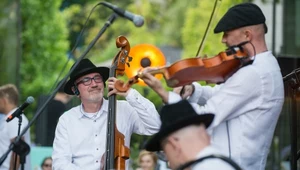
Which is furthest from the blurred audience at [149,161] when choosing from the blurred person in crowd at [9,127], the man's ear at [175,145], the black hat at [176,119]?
the man's ear at [175,145]

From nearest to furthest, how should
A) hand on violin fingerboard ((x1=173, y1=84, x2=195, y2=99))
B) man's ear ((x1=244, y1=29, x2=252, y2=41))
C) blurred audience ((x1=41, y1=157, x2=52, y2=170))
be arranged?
man's ear ((x1=244, y1=29, x2=252, y2=41)) → hand on violin fingerboard ((x1=173, y1=84, x2=195, y2=99)) → blurred audience ((x1=41, y1=157, x2=52, y2=170))

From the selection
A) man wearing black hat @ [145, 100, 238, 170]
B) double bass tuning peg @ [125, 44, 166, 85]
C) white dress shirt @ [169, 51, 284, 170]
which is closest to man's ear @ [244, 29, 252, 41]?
white dress shirt @ [169, 51, 284, 170]

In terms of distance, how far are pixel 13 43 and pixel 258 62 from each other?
7.87m

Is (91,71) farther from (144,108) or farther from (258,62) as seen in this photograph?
(258,62)

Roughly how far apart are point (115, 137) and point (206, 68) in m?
1.44

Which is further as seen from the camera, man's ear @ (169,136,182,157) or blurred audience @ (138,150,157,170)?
blurred audience @ (138,150,157,170)

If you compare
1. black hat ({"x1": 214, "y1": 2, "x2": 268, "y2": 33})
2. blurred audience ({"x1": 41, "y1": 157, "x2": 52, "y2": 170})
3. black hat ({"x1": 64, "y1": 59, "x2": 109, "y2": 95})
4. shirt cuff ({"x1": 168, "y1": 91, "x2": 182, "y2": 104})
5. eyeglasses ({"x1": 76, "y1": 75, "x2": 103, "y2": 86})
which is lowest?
blurred audience ({"x1": 41, "y1": 157, "x2": 52, "y2": 170})

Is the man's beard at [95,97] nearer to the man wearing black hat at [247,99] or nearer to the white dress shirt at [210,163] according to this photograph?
the man wearing black hat at [247,99]

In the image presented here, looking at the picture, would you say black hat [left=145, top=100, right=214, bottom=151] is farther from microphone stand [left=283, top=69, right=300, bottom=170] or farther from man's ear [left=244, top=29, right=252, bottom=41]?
microphone stand [left=283, top=69, right=300, bottom=170]

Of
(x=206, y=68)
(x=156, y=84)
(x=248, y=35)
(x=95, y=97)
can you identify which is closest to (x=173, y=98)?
(x=156, y=84)

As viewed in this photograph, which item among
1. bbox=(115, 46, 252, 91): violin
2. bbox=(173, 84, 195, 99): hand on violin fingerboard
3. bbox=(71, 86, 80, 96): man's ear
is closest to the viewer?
bbox=(115, 46, 252, 91): violin

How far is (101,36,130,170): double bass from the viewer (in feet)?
22.2

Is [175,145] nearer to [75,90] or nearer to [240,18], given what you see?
[240,18]

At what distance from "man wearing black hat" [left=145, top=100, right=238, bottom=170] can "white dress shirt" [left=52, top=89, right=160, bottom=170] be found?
6.89 feet
